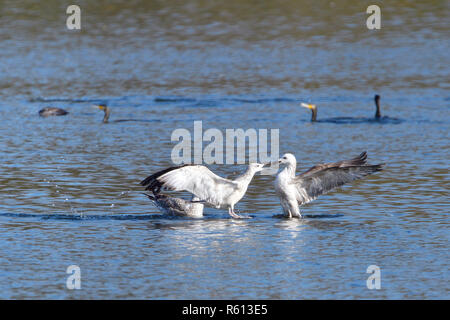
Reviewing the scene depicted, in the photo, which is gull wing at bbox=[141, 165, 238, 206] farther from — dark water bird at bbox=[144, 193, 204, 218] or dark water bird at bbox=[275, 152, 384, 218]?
dark water bird at bbox=[275, 152, 384, 218]

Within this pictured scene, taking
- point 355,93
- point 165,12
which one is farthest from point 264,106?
point 165,12

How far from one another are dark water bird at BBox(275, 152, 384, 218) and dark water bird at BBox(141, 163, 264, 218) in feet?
1.94

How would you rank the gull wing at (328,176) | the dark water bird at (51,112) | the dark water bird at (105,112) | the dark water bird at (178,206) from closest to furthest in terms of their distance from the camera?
the gull wing at (328,176)
the dark water bird at (178,206)
the dark water bird at (105,112)
the dark water bird at (51,112)

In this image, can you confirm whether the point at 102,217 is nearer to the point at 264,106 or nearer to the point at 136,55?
the point at 264,106

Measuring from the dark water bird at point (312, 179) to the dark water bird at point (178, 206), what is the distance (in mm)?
1604

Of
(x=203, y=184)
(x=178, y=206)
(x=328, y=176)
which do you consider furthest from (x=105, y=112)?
(x=328, y=176)

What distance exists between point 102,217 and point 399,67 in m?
27.9

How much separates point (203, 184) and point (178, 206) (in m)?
0.92

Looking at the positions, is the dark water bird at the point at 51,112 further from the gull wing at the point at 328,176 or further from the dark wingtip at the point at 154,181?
the gull wing at the point at 328,176

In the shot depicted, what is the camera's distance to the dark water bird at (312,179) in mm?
18219

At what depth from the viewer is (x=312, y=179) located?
60.6 ft

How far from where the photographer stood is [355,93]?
3738cm

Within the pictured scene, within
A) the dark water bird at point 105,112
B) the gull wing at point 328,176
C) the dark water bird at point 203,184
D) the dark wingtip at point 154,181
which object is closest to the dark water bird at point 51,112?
the dark water bird at point 105,112
